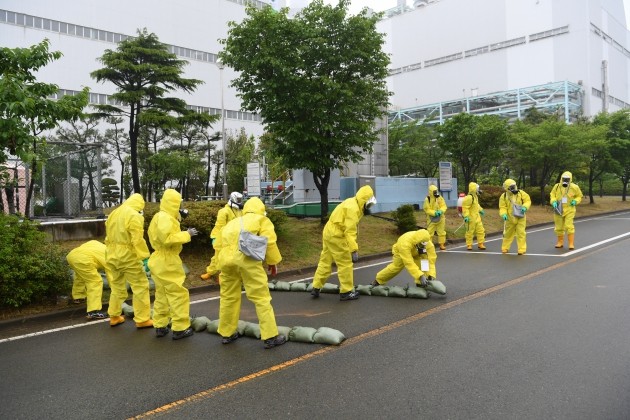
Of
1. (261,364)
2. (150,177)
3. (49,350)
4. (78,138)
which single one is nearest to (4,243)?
(49,350)

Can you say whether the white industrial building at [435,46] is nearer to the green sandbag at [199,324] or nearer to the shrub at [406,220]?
the shrub at [406,220]

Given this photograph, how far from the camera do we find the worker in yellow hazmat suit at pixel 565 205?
1229 cm

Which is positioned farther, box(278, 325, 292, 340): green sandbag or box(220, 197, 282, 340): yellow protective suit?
box(278, 325, 292, 340): green sandbag

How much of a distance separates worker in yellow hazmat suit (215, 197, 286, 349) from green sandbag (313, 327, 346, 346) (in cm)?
39

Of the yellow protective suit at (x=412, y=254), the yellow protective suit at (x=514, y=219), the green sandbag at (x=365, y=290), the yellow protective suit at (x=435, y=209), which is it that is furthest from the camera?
the yellow protective suit at (x=435, y=209)

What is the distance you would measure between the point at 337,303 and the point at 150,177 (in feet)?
62.1

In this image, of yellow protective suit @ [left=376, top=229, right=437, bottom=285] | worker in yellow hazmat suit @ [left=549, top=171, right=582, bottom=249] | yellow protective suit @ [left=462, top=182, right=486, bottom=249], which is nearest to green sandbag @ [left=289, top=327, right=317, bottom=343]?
yellow protective suit @ [left=376, top=229, right=437, bottom=285]

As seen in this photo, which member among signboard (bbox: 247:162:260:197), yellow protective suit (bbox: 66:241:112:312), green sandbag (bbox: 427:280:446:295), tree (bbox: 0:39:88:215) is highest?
tree (bbox: 0:39:88:215)

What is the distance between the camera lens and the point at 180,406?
12.0 ft

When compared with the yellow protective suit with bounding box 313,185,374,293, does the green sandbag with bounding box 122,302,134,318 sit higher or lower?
lower

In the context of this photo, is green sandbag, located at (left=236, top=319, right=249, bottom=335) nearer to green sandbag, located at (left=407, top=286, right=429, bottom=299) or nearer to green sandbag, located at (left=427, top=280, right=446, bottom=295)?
green sandbag, located at (left=407, top=286, right=429, bottom=299)

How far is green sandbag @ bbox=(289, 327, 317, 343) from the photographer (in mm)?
5156

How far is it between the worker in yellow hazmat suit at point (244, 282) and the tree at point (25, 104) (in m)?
3.13

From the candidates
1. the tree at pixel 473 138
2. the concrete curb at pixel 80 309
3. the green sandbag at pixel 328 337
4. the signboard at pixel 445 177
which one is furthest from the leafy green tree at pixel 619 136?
the green sandbag at pixel 328 337
